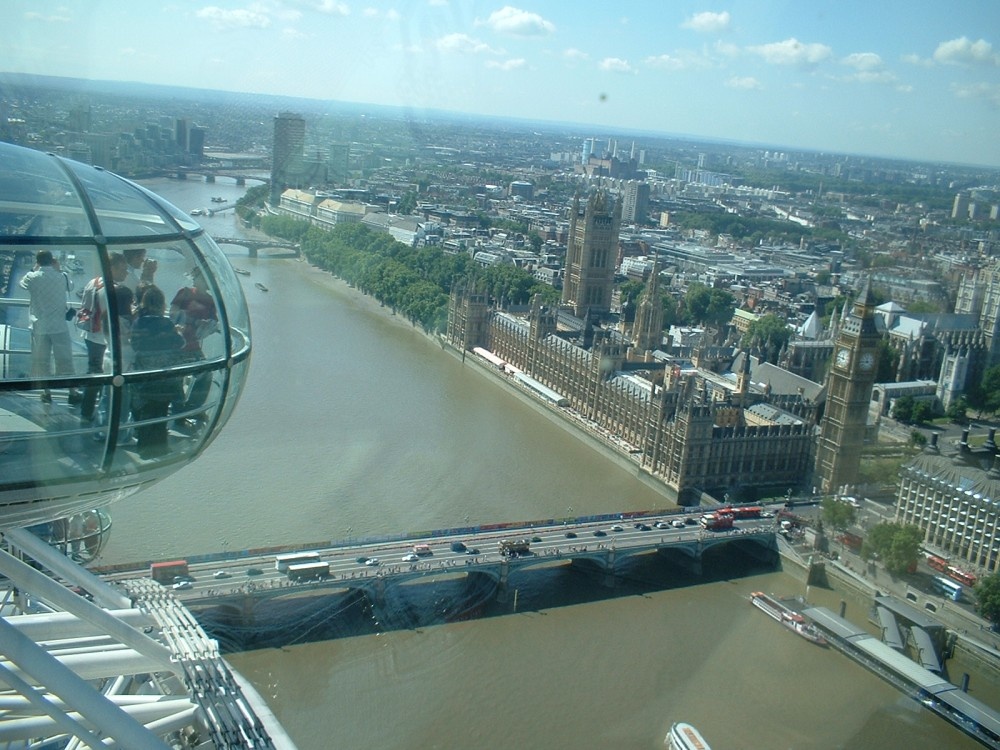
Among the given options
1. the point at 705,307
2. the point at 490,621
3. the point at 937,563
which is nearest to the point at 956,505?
the point at 937,563

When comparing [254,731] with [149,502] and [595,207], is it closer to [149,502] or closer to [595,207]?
[149,502]

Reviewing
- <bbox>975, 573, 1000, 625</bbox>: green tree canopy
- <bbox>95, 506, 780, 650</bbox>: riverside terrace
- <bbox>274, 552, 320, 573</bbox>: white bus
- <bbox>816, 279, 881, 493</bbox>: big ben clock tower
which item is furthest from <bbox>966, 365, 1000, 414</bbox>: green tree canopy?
<bbox>274, 552, 320, 573</bbox>: white bus

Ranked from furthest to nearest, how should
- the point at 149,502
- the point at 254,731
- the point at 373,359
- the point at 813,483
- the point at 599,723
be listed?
the point at 373,359 → the point at 813,483 → the point at 149,502 → the point at 599,723 → the point at 254,731

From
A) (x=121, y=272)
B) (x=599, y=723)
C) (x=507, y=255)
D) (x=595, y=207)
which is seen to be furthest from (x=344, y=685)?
(x=507, y=255)

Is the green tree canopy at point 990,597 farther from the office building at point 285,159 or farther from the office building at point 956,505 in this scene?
the office building at point 285,159

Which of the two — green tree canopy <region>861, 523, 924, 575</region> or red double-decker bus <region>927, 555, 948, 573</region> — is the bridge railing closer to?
green tree canopy <region>861, 523, 924, 575</region>

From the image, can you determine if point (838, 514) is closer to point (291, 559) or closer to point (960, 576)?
point (960, 576)

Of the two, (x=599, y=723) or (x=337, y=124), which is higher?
(x=337, y=124)
